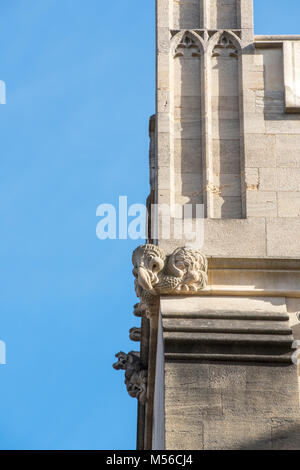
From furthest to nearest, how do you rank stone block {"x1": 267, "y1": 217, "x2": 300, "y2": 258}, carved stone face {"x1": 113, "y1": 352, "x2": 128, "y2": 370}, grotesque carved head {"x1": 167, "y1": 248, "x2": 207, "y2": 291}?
carved stone face {"x1": 113, "y1": 352, "x2": 128, "y2": 370} → stone block {"x1": 267, "y1": 217, "x2": 300, "y2": 258} → grotesque carved head {"x1": 167, "y1": 248, "x2": 207, "y2": 291}

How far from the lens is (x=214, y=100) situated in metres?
21.4

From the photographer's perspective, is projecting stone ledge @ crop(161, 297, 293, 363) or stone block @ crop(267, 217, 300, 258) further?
stone block @ crop(267, 217, 300, 258)

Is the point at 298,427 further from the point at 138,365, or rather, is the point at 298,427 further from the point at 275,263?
the point at 138,365

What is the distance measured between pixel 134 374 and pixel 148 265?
3.81m

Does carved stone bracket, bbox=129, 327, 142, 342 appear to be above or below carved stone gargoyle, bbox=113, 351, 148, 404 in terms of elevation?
above

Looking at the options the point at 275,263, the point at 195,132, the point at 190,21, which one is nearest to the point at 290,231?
the point at 275,263

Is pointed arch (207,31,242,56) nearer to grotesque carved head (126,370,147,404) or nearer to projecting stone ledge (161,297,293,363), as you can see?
projecting stone ledge (161,297,293,363)

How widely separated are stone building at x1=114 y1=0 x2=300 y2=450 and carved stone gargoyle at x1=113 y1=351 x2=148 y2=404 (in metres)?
0.04

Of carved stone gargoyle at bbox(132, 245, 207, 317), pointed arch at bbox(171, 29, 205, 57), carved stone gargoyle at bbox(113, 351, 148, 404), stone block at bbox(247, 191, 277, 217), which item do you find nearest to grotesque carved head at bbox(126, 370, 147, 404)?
carved stone gargoyle at bbox(113, 351, 148, 404)

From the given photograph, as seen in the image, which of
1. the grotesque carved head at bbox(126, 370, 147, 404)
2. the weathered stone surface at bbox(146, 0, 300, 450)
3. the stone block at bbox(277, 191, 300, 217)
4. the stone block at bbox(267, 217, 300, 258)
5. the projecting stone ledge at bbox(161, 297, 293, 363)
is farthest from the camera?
the grotesque carved head at bbox(126, 370, 147, 404)

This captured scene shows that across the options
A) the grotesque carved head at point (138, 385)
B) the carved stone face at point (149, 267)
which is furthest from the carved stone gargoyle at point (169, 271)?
the grotesque carved head at point (138, 385)

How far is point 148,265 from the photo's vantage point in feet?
65.3

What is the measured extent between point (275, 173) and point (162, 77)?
2086mm

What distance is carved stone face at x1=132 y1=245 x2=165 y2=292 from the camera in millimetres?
19859
